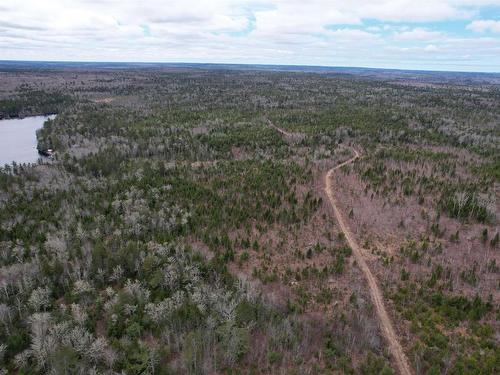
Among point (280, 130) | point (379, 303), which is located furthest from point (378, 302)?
point (280, 130)

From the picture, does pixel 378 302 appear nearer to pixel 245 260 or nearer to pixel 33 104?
pixel 245 260

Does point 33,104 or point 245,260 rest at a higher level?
point 33,104

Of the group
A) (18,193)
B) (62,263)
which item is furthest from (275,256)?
(18,193)

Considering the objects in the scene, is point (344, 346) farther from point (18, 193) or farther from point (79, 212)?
point (18, 193)

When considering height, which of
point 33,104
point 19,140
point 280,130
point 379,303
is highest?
point 33,104

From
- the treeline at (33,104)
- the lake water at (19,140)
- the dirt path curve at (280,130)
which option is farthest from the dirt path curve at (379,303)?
the treeline at (33,104)

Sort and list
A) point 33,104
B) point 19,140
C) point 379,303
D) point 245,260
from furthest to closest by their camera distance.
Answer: point 33,104
point 19,140
point 245,260
point 379,303

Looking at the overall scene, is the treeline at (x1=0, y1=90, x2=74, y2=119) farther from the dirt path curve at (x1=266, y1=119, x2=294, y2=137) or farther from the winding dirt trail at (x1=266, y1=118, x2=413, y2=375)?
the winding dirt trail at (x1=266, y1=118, x2=413, y2=375)
